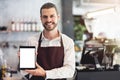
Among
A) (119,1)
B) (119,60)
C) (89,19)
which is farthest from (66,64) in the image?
(119,1)

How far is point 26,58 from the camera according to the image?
87.6 inches

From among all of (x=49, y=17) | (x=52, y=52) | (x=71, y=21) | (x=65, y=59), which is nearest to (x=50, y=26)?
(x=49, y=17)

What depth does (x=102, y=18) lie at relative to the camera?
4438mm

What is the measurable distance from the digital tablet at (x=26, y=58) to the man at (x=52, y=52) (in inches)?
6.0

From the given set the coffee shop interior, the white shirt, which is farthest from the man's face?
the coffee shop interior

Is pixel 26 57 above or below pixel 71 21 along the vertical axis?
below

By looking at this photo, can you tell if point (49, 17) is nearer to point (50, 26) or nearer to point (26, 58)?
point (50, 26)

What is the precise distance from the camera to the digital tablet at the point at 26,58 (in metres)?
2.23

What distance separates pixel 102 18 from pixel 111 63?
51.6 inches

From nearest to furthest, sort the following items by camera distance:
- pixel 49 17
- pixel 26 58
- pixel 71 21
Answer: pixel 26 58
pixel 49 17
pixel 71 21

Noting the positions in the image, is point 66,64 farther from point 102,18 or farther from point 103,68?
point 102,18

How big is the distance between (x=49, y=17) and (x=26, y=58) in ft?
1.60

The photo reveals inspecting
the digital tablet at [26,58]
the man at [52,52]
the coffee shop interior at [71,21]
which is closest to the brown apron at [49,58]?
the man at [52,52]

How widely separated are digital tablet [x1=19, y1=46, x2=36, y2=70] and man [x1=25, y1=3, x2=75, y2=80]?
0.15 metres
